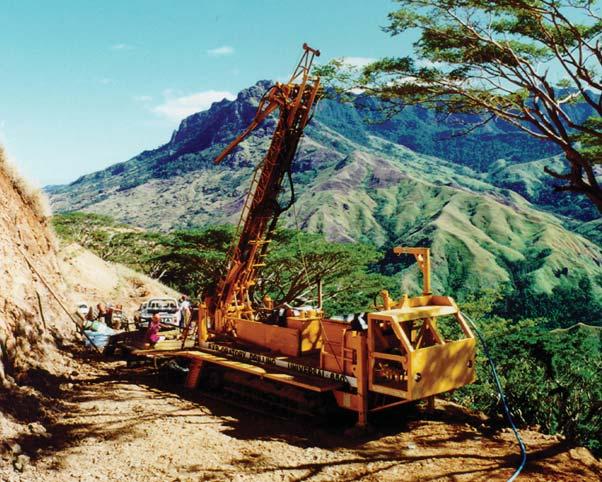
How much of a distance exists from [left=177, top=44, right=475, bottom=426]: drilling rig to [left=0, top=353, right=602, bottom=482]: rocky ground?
0.66 m

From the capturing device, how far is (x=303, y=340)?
10695 mm

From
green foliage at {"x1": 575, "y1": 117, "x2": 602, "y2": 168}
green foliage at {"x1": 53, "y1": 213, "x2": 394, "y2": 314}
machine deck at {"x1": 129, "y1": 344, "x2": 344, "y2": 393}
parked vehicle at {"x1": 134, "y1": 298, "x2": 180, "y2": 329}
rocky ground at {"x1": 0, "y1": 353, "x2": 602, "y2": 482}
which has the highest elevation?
green foliage at {"x1": 575, "y1": 117, "x2": 602, "y2": 168}

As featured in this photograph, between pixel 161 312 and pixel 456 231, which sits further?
pixel 456 231

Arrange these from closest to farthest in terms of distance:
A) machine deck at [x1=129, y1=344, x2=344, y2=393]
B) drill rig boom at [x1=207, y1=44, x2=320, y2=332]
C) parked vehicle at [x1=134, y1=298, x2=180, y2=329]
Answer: machine deck at [x1=129, y1=344, x2=344, y2=393], drill rig boom at [x1=207, y1=44, x2=320, y2=332], parked vehicle at [x1=134, y1=298, x2=180, y2=329]

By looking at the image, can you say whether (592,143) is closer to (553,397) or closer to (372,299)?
(553,397)

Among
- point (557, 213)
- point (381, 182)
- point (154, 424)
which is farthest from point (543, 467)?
point (557, 213)

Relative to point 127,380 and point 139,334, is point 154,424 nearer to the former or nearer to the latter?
point 127,380

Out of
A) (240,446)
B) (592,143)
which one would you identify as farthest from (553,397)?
(240,446)

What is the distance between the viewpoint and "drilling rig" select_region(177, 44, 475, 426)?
345 inches

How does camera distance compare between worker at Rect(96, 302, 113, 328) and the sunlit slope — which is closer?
worker at Rect(96, 302, 113, 328)

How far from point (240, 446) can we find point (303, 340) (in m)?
2.71

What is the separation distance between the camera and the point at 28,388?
9.60 metres

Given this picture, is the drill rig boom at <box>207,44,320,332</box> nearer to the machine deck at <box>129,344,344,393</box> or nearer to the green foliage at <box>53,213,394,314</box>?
the machine deck at <box>129,344,344,393</box>

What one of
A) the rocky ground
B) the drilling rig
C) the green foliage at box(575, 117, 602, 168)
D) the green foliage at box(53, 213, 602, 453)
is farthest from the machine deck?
the green foliage at box(575, 117, 602, 168)
